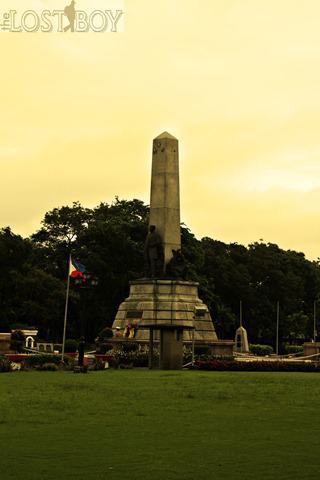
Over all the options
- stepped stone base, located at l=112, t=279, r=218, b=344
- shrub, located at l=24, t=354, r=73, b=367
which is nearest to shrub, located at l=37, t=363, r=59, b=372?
shrub, located at l=24, t=354, r=73, b=367

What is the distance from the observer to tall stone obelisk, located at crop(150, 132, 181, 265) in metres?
47.1

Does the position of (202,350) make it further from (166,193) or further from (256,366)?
(166,193)

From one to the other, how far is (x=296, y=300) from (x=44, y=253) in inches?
1205

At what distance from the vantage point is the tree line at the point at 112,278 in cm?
7256

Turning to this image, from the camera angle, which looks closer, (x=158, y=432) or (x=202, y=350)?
(x=158, y=432)

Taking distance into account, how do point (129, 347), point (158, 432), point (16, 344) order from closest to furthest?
point (158, 432) → point (129, 347) → point (16, 344)

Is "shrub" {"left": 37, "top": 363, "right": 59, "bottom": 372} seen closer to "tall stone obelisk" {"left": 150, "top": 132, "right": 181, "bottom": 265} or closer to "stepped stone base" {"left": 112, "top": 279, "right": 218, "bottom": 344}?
"stepped stone base" {"left": 112, "top": 279, "right": 218, "bottom": 344}

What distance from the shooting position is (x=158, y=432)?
13.8m

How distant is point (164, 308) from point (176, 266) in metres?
2.60

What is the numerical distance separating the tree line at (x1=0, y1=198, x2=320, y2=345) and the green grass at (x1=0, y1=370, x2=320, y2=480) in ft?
154

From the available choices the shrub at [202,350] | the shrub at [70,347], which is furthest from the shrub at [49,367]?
the shrub at [70,347]

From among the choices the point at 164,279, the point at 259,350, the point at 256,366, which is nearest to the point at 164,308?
the point at 164,279

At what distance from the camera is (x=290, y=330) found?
9056cm

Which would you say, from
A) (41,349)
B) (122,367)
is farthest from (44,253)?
(122,367)
